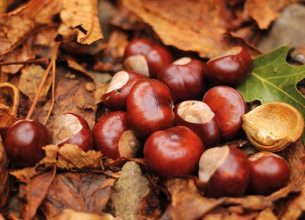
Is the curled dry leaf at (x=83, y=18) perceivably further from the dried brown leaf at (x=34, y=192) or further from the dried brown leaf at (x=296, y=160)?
the dried brown leaf at (x=296, y=160)

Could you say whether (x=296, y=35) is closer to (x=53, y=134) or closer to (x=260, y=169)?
(x=260, y=169)

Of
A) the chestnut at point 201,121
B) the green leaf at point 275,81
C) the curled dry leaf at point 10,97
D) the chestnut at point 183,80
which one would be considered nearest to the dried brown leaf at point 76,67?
the curled dry leaf at point 10,97

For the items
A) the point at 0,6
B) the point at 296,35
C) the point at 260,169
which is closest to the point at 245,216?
the point at 260,169

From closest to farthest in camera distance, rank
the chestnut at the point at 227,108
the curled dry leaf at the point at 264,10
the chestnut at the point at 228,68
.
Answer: the chestnut at the point at 227,108
the chestnut at the point at 228,68
the curled dry leaf at the point at 264,10

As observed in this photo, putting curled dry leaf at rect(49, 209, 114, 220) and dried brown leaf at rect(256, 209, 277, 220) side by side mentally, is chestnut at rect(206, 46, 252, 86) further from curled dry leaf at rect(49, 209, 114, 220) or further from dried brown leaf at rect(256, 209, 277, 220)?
curled dry leaf at rect(49, 209, 114, 220)

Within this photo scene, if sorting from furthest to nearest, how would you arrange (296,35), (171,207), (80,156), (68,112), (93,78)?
(296,35)
(93,78)
(68,112)
(80,156)
(171,207)

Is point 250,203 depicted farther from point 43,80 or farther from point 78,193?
point 43,80

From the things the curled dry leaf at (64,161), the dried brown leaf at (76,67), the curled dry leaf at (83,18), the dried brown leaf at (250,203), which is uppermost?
the curled dry leaf at (83,18)

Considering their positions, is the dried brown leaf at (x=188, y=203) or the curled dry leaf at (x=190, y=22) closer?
the dried brown leaf at (x=188, y=203)
